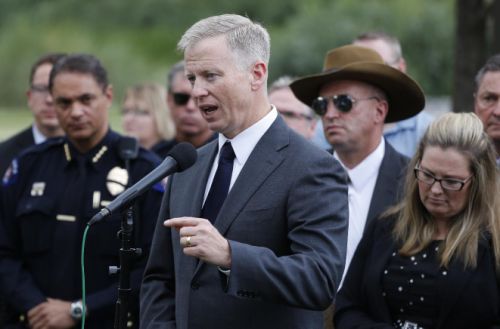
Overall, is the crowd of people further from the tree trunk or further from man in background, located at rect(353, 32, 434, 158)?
the tree trunk

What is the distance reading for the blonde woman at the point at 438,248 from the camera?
4.42m

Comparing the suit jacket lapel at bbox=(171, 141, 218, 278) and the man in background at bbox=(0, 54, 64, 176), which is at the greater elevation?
the man in background at bbox=(0, 54, 64, 176)

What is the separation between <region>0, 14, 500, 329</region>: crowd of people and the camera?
388 cm

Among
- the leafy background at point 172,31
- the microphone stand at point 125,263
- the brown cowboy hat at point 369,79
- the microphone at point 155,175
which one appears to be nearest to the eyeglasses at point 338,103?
the brown cowboy hat at point 369,79

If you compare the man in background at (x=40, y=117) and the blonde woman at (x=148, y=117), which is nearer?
the man in background at (x=40, y=117)

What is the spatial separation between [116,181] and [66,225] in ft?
1.26

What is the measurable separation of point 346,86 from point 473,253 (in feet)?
5.51

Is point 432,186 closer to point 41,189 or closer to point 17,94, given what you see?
point 41,189

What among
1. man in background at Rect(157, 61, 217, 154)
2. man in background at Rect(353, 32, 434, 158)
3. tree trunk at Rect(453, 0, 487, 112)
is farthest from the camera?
tree trunk at Rect(453, 0, 487, 112)

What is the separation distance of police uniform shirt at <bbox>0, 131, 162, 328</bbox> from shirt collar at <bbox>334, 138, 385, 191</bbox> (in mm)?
1147

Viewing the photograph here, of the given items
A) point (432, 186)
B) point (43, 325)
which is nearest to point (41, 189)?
point (43, 325)

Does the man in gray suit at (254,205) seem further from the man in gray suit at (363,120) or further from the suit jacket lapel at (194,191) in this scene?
the man in gray suit at (363,120)

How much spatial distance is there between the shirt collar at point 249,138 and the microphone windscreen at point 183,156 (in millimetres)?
281

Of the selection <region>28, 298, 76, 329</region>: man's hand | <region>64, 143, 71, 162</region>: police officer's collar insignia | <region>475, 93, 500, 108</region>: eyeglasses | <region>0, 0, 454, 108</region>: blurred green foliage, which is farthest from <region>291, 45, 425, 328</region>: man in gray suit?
<region>0, 0, 454, 108</region>: blurred green foliage
